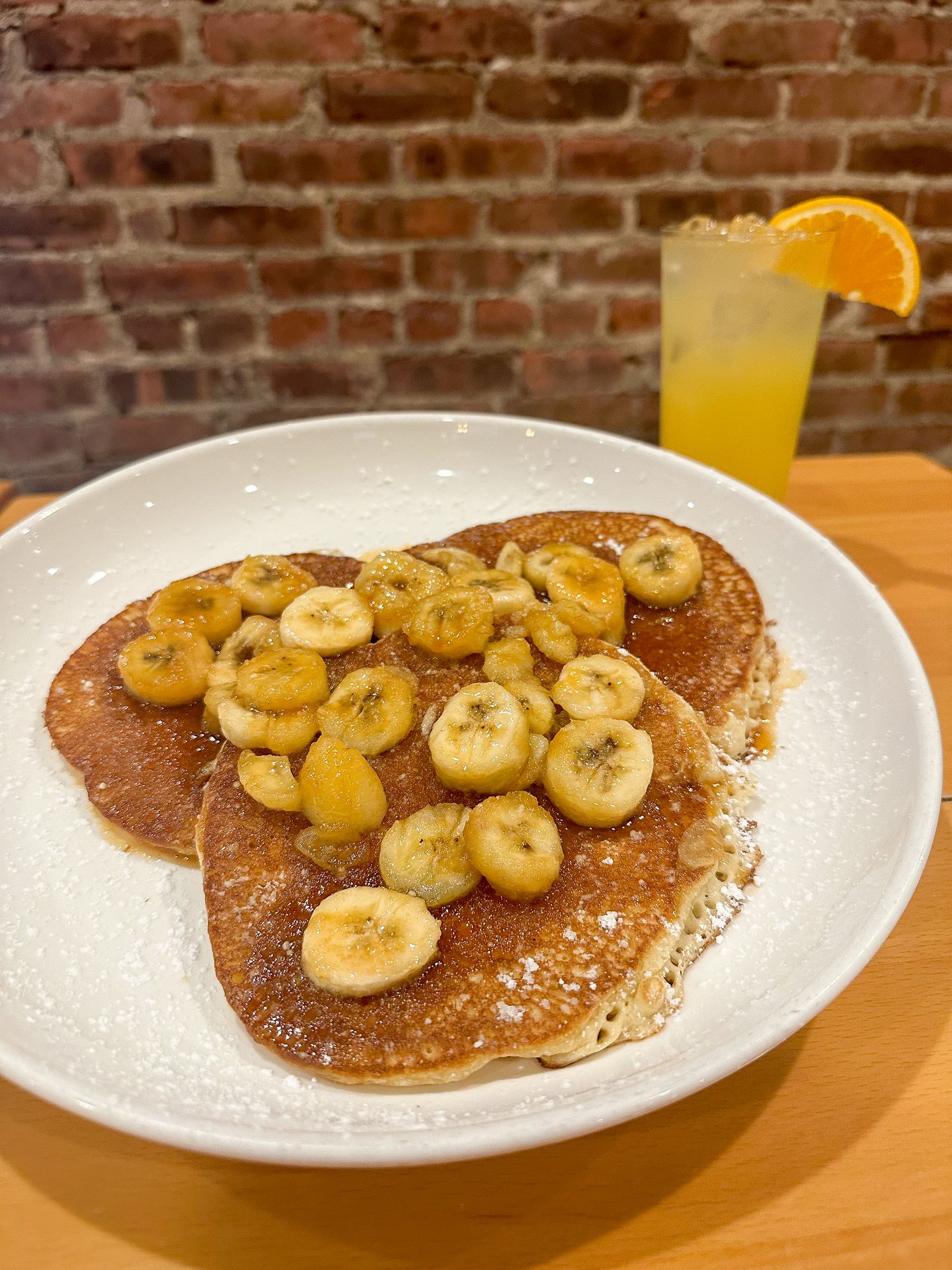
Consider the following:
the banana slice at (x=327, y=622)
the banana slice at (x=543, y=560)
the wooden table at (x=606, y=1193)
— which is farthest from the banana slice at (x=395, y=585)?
the wooden table at (x=606, y=1193)

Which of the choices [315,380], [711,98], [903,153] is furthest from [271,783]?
[903,153]

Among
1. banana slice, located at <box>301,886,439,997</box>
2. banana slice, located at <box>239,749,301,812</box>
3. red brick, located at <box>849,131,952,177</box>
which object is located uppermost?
red brick, located at <box>849,131,952,177</box>

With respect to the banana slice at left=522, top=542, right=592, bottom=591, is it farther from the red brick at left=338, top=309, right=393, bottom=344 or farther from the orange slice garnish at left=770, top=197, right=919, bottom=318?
the red brick at left=338, top=309, right=393, bottom=344

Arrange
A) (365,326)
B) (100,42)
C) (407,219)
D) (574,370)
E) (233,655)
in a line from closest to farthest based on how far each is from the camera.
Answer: (233,655)
(100,42)
(407,219)
(365,326)
(574,370)

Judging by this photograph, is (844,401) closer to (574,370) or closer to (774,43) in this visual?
(574,370)

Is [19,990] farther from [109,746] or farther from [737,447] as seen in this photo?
[737,447]

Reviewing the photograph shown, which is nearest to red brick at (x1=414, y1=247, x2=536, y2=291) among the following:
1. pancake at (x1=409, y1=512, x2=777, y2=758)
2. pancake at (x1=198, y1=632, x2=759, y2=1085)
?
pancake at (x1=409, y1=512, x2=777, y2=758)

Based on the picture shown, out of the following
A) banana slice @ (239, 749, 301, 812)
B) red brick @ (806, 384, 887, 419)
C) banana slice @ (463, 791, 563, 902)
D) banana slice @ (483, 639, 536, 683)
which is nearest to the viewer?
banana slice @ (463, 791, 563, 902)
